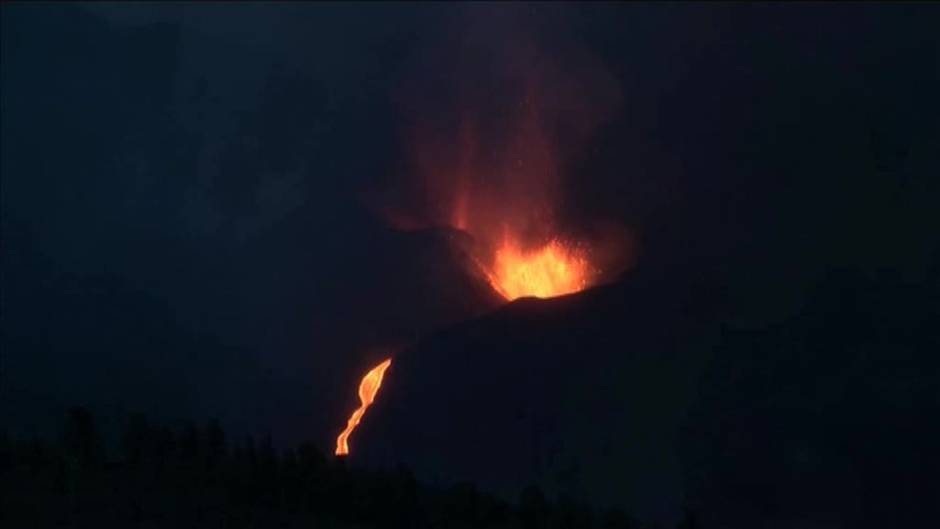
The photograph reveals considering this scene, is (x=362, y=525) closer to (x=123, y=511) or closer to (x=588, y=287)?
(x=123, y=511)

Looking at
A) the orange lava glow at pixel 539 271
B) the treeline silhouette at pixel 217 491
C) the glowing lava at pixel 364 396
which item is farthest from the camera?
the orange lava glow at pixel 539 271

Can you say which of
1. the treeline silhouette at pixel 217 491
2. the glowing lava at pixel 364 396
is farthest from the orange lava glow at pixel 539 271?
the treeline silhouette at pixel 217 491

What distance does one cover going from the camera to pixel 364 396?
22500mm

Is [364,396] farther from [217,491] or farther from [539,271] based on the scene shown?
[217,491]

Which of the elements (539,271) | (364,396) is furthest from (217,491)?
(539,271)

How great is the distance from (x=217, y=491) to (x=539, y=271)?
410 inches

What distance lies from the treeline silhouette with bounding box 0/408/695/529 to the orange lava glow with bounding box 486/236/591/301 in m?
7.79

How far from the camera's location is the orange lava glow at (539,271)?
2417 centimetres

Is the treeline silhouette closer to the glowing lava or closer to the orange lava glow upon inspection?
the glowing lava

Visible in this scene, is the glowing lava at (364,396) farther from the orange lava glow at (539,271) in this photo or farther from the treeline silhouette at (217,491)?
the treeline silhouette at (217,491)

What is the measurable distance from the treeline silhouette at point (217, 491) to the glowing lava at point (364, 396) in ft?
15.7

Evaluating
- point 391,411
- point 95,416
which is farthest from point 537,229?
point 95,416

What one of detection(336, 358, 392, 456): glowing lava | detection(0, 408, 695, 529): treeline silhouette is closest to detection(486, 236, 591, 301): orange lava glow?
detection(336, 358, 392, 456): glowing lava

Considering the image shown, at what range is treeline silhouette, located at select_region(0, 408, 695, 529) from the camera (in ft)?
47.9
